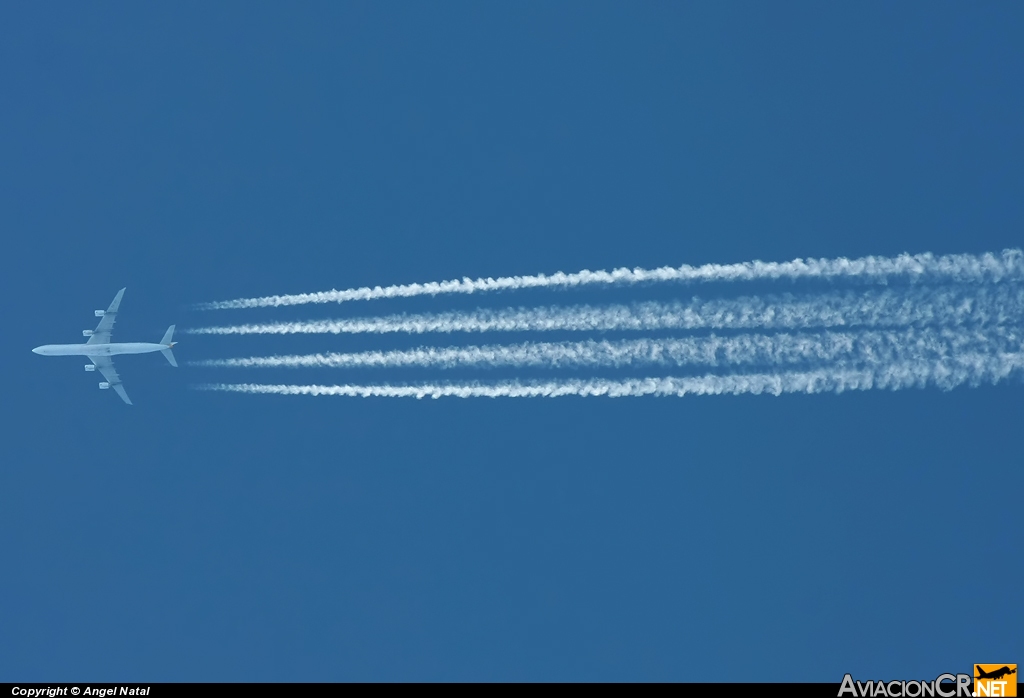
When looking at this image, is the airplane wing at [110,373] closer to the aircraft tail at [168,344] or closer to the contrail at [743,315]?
the aircraft tail at [168,344]

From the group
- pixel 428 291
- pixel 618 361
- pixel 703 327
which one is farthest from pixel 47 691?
pixel 703 327

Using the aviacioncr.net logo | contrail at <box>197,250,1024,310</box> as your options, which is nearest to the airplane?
contrail at <box>197,250,1024,310</box>

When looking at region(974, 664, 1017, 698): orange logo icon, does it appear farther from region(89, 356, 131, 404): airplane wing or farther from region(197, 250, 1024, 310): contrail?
region(89, 356, 131, 404): airplane wing

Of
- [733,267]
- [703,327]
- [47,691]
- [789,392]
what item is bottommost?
[47,691]

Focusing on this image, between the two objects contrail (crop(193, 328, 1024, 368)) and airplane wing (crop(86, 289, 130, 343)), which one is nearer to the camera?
contrail (crop(193, 328, 1024, 368))

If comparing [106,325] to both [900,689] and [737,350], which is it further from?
[900,689]

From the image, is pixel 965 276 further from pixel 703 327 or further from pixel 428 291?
pixel 428 291

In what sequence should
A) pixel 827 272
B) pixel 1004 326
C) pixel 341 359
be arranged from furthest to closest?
pixel 341 359, pixel 827 272, pixel 1004 326
